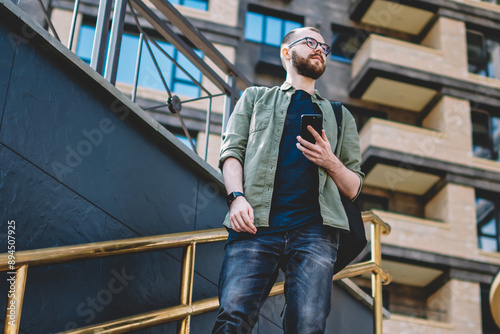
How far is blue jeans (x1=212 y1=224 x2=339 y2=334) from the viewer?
251cm

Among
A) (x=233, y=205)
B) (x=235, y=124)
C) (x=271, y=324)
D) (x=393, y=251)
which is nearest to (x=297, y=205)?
(x=233, y=205)

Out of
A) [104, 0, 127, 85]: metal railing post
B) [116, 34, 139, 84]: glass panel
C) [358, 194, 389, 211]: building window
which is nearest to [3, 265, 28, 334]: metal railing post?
[104, 0, 127, 85]: metal railing post

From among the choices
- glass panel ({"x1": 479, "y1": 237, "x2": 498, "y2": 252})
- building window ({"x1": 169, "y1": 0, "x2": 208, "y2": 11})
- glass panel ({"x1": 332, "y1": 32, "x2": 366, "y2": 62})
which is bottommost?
glass panel ({"x1": 479, "y1": 237, "x2": 498, "y2": 252})

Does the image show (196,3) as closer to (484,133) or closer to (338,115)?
(484,133)

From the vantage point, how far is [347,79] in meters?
21.8

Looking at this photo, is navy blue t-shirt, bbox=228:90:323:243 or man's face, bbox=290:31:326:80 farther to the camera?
man's face, bbox=290:31:326:80

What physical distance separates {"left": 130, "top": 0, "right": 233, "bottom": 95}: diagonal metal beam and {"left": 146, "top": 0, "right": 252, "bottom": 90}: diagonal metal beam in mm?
74

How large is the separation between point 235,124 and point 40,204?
94 cm

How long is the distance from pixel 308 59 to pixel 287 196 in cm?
72

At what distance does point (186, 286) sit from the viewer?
A: 3.01 metres

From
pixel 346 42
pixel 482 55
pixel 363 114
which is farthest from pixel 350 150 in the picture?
pixel 482 55

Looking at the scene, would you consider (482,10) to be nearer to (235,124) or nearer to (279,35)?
(279,35)

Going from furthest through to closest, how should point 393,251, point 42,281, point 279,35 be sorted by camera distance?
point 279,35 → point 393,251 → point 42,281

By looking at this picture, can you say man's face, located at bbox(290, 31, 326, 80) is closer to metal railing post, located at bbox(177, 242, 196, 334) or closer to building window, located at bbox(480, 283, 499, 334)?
metal railing post, located at bbox(177, 242, 196, 334)
